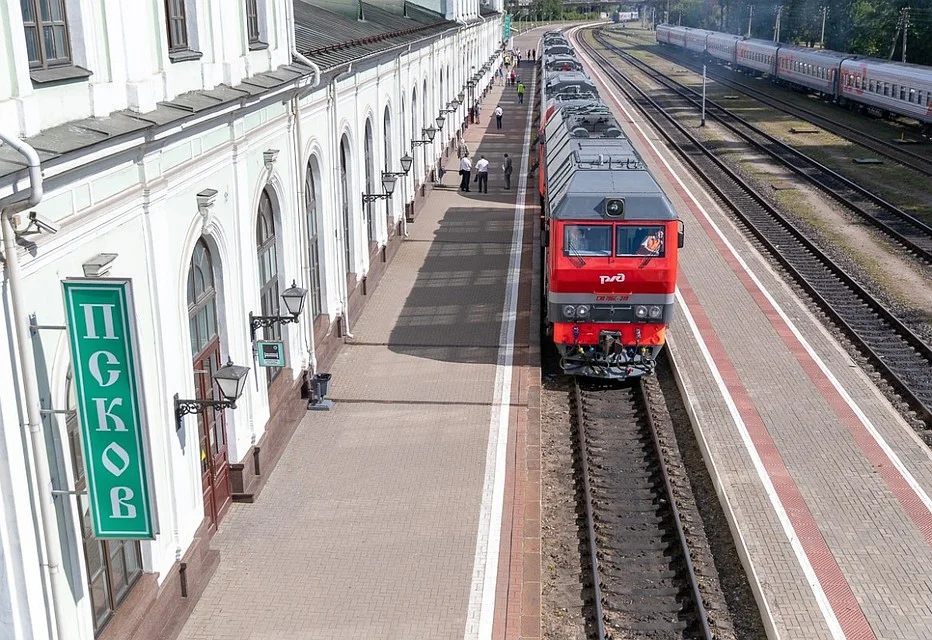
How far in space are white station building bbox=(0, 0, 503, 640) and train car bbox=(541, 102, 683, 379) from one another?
3.85 m

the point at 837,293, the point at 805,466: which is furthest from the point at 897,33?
the point at 805,466

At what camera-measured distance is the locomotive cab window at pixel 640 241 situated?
14.6 meters

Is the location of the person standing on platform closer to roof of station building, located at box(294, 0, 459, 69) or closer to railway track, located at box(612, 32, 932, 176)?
roof of station building, located at box(294, 0, 459, 69)

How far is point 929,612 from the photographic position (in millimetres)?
9414

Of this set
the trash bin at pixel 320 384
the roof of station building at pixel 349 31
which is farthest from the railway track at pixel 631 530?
the roof of station building at pixel 349 31

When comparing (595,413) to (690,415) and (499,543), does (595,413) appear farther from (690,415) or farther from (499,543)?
(499,543)

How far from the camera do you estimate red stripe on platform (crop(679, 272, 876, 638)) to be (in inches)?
369

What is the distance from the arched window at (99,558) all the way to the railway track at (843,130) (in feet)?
98.7

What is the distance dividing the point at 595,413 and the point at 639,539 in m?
3.78

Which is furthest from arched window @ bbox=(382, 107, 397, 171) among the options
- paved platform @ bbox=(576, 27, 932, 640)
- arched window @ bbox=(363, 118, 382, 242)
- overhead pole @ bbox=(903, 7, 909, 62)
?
overhead pole @ bbox=(903, 7, 909, 62)

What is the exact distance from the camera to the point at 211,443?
1090 centimetres

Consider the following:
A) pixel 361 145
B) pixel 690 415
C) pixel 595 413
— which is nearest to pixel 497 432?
pixel 595 413

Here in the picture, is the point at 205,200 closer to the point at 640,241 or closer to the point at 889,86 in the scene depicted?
the point at 640,241

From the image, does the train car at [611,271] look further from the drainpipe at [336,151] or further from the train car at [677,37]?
the train car at [677,37]
